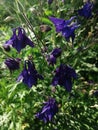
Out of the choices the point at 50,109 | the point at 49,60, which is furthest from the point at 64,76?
the point at 50,109

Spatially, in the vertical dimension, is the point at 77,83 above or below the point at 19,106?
above

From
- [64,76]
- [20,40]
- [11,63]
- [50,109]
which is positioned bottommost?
[50,109]

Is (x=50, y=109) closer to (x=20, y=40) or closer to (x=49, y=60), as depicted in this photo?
(x=49, y=60)

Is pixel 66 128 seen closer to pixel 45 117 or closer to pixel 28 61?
pixel 45 117

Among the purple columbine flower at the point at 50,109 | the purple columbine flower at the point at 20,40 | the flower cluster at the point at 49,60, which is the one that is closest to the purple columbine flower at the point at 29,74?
the flower cluster at the point at 49,60

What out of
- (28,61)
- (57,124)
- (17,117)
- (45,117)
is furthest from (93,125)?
(28,61)

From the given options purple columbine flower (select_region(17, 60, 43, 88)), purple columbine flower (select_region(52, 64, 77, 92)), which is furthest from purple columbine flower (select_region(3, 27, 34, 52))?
purple columbine flower (select_region(52, 64, 77, 92))

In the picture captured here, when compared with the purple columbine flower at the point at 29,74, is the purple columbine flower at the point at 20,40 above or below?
above

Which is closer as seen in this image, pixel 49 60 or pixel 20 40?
pixel 20 40

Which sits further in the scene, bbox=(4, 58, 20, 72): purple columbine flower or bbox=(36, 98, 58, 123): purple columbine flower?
bbox=(36, 98, 58, 123): purple columbine flower

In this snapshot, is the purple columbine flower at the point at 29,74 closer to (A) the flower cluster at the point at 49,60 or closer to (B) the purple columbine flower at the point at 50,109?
(A) the flower cluster at the point at 49,60

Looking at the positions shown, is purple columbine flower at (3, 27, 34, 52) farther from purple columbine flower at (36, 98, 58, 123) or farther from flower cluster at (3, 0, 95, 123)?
purple columbine flower at (36, 98, 58, 123)
